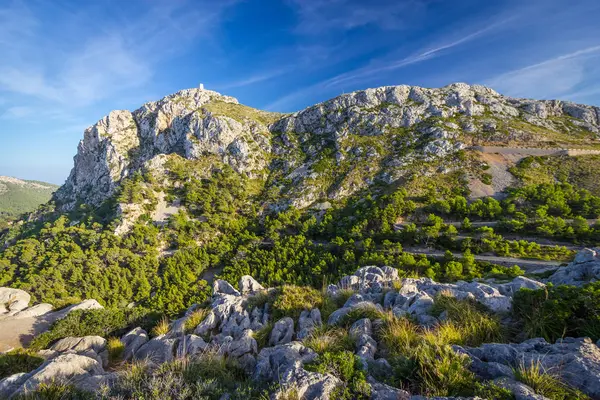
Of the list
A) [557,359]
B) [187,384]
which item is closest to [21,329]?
[187,384]

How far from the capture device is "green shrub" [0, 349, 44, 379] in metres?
11.5

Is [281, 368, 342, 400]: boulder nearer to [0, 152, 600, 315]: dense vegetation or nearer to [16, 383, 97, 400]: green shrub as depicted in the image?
[16, 383, 97, 400]: green shrub

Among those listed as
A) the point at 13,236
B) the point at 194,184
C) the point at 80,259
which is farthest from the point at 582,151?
the point at 13,236

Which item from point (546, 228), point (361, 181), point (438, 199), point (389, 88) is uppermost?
point (389, 88)

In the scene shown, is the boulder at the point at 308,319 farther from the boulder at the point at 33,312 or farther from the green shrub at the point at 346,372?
the boulder at the point at 33,312

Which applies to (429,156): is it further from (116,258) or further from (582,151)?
(116,258)

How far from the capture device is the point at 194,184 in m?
78.2

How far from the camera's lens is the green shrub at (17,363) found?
11.5m

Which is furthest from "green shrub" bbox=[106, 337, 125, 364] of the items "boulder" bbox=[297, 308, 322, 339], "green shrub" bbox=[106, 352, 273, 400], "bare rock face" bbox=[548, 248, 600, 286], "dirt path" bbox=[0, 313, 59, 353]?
"bare rock face" bbox=[548, 248, 600, 286]

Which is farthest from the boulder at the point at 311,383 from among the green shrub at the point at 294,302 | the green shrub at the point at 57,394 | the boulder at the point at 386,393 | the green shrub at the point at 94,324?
the green shrub at the point at 94,324

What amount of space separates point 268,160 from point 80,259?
63902 millimetres

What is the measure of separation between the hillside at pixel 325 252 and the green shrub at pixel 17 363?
0.13 meters

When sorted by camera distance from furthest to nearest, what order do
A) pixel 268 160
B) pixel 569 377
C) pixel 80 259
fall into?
pixel 268 160
pixel 80 259
pixel 569 377

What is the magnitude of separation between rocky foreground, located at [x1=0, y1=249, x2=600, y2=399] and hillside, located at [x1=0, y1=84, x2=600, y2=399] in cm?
6
